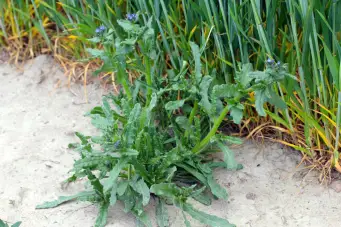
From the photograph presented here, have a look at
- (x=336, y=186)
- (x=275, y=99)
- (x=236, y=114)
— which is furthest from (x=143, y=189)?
(x=336, y=186)

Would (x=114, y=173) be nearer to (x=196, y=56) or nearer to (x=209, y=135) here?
(x=209, y=135)

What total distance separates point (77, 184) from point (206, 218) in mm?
559

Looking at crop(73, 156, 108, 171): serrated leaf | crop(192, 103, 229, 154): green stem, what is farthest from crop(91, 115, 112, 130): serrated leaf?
crop(192, 103, 229, 154): green stem

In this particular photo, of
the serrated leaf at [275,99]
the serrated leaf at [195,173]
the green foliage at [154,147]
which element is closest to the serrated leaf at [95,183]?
the green foliage at [154,147]

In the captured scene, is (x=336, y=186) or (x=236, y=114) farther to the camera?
(x=336, y=186)

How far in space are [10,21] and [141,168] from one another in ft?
4.60

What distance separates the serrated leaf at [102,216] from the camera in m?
2.21

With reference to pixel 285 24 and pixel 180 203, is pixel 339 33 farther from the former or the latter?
pixel 180 203

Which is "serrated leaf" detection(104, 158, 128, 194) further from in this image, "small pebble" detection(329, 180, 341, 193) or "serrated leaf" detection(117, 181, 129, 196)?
"small pebble" detection(329, 180, 341, 193)

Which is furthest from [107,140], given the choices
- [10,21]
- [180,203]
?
[10,21]

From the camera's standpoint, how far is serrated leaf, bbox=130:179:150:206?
2.16m

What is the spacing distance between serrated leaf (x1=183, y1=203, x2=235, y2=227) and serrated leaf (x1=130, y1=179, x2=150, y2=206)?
0.14 meters

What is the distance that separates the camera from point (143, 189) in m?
2.20

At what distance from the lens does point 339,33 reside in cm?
229
